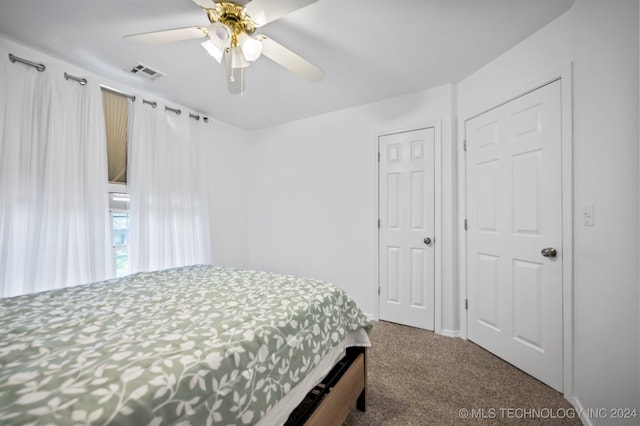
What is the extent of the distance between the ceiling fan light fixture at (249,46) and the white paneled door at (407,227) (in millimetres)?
1666

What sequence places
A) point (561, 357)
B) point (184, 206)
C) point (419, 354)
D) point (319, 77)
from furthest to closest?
point (184, 206)
point (419, 354)
point (319, 77)
point (561, 357)

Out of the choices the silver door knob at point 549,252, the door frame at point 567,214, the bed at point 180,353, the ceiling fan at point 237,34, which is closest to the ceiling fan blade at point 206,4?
Result: the ceiling fan at point 237,34

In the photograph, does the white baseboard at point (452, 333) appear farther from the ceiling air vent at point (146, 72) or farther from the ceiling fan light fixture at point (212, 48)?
the ceiling air vent at point (146, 72)

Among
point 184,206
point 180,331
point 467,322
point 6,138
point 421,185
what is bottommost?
point 467,322

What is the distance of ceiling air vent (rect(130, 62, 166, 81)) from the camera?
2070 millimetres

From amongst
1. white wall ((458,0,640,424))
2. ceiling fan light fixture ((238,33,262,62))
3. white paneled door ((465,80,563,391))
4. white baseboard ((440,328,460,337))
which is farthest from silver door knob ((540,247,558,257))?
ceiling fan light fixture ((238,33,262,62))

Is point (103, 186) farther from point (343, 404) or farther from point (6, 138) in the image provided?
point (343, 404)

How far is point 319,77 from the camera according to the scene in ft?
5.48

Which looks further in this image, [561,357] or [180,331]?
[561,357]

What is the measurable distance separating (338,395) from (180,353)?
31.4 inches

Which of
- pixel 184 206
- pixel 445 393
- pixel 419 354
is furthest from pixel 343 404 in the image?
pixel 184 206

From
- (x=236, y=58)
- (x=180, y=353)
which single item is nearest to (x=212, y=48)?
(x=236, y=58)

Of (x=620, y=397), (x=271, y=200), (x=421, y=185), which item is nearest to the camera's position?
(x=620, y=397)

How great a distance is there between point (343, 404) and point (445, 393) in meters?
0.78
